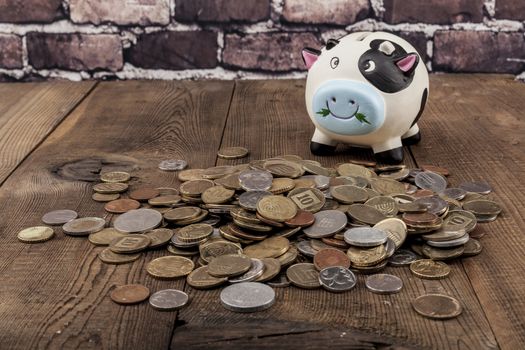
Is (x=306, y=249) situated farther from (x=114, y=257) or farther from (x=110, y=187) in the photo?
(x=110, y=187)

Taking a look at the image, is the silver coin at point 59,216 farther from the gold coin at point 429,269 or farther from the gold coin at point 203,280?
the gold coin at point 429,269

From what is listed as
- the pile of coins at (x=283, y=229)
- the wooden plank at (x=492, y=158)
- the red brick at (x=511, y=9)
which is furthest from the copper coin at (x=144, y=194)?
the red brick at (x=511, y=9)

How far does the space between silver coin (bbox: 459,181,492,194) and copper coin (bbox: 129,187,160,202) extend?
0.41m

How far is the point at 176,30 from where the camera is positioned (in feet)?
6.38

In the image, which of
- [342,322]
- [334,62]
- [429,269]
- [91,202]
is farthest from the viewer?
[334,62]

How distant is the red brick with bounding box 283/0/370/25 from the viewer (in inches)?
75.5

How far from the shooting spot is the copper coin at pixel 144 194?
107 centimetres

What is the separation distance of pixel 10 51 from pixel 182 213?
118 centimetres

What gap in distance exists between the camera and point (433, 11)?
1.92 metres

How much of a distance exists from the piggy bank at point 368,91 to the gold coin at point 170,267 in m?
0.39

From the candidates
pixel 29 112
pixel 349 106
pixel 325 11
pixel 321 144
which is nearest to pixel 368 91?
pixel 349 106

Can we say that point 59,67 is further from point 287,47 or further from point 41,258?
point 41,258

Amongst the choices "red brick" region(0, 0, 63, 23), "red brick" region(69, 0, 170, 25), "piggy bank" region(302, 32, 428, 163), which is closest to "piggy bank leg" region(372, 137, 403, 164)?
"piggy bank" region(302, 32, 428, 163)

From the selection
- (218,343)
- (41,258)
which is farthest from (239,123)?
(218,343)
